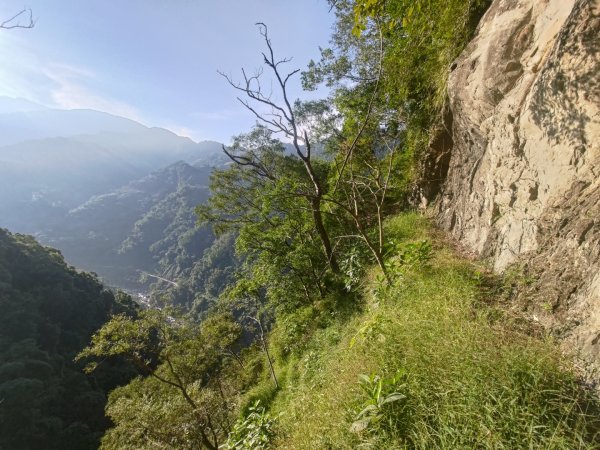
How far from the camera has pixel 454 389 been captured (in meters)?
2.36

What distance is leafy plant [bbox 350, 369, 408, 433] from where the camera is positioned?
8.10ft

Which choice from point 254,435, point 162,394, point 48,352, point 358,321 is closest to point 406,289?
point 358,321

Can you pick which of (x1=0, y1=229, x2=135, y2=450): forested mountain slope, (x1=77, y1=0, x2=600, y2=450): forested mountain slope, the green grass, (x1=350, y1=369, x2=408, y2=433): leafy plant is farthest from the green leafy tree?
(x1=0, y1=229, x2=135, y2=450): forested mountain slope

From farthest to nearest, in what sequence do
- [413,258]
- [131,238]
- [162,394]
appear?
[131,238], [162,394], [413,258]

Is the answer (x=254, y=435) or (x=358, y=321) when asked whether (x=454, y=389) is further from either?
(x=358, y=321)

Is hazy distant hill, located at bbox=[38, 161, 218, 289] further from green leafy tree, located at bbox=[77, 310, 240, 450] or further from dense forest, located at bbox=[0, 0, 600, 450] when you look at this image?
green leafy tree, located at bbox=[77, 310, 240, 450]

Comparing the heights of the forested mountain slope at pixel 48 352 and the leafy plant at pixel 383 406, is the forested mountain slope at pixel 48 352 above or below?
below

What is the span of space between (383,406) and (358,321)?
3.62 metres

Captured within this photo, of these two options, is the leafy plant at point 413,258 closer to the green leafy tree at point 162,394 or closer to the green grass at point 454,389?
the green grass at point 454,389

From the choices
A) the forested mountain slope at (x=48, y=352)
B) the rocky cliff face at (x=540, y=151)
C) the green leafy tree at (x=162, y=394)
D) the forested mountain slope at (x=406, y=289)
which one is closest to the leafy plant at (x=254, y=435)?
the forested mountain slope at (x=406, y=289)

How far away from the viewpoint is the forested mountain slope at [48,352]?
2491 cm

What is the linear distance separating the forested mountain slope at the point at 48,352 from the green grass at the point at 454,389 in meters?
31.1

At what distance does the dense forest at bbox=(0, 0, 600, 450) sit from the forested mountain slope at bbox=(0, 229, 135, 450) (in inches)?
9.3

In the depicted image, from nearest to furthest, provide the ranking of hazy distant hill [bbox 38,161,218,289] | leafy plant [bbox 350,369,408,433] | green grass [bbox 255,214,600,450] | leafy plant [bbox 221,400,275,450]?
green grass [bbox 255,214,600,450] < leafy plant [bbox 350,369,408,433] < leafy plant [bbox 221,400,275,450] < hazy distant hill [bbox 38,161,218,289]
